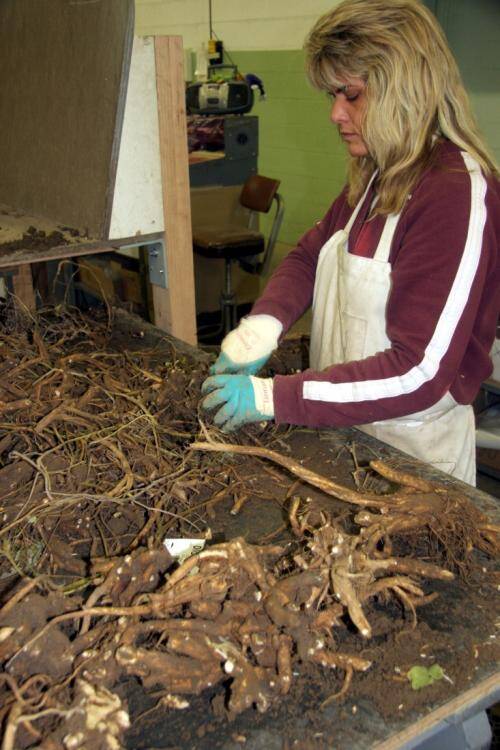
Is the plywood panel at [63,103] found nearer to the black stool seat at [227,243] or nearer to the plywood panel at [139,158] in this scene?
the plywood panel at [139,158]

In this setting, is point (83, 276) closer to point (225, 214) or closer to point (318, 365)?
point (225, 214)

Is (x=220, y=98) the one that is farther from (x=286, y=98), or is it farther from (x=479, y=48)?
(x=479, y=48)

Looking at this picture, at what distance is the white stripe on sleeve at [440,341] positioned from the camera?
48.3 inches

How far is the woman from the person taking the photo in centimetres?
124

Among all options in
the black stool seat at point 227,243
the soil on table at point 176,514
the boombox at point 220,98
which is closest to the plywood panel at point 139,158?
the soil on table at point 176,514

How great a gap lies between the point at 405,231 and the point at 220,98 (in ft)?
11.0

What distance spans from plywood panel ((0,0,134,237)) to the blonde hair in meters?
0.53

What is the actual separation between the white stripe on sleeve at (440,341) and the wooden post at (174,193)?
75 cm

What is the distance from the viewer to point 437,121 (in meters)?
1.32

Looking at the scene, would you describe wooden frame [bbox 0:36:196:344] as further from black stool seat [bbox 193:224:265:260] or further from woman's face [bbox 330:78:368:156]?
black stool seat [bbox 193:224:265:260]

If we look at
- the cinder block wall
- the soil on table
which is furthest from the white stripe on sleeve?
the cinder block wall

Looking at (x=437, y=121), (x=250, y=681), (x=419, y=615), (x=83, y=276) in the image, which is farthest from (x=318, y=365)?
(x=83, y=276)

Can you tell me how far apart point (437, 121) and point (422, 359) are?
0.47 meters

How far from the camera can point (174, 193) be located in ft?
5.94
